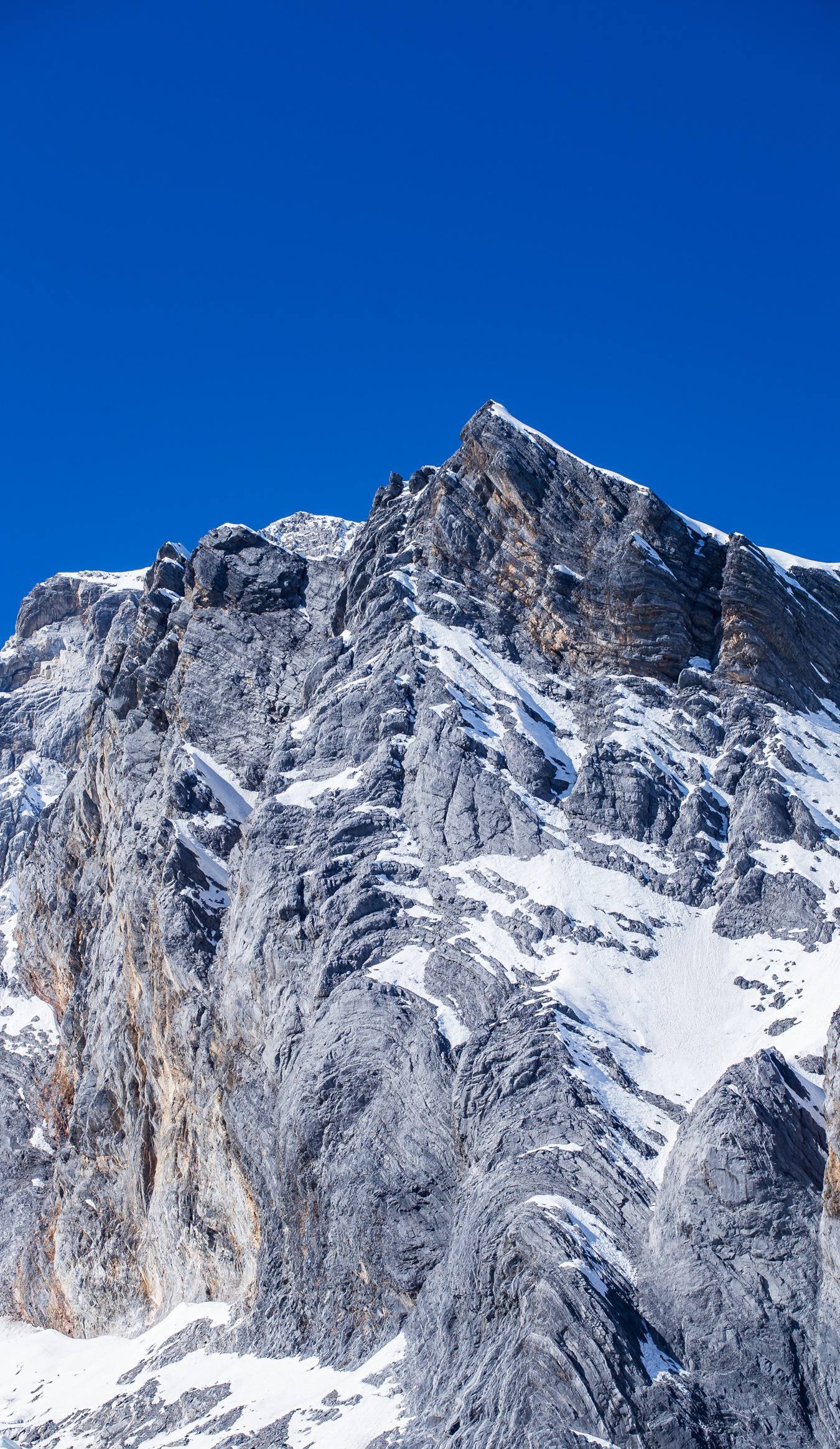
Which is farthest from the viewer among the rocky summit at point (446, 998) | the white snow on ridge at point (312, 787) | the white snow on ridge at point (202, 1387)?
the white snow on ridge at point (312, 787)

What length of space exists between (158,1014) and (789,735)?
37028 millimetres

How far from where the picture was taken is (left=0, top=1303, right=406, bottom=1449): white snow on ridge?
5000cm

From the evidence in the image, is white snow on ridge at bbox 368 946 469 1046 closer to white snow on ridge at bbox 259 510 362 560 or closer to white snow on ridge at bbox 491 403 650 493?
white snow on ridge at bbox 491 403 650 493

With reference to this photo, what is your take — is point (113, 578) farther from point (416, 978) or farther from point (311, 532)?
point (416, 978)

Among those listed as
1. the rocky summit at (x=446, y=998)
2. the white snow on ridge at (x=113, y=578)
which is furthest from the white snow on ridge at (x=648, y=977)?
the white snow on ridge at (x=113, y=578)

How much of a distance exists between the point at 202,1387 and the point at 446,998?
1870cm

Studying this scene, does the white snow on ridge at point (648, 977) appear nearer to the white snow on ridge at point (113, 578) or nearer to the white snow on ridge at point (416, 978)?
the white snow on ridge at point (416, 978)

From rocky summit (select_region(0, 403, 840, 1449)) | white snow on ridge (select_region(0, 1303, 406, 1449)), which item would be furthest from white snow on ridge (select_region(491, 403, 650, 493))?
white snow on ridge (select_region(0, 1303, 406, 1449))

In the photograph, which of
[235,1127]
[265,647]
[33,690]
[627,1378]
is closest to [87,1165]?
[235,1127]

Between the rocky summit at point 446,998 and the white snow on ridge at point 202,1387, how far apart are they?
0.84ft

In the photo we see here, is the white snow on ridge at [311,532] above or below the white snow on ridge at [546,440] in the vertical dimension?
above

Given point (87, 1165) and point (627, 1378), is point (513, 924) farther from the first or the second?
point (87, 1165)

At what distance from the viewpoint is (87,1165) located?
3219 inches

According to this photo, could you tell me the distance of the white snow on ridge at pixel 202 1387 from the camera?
5000 centimetres
